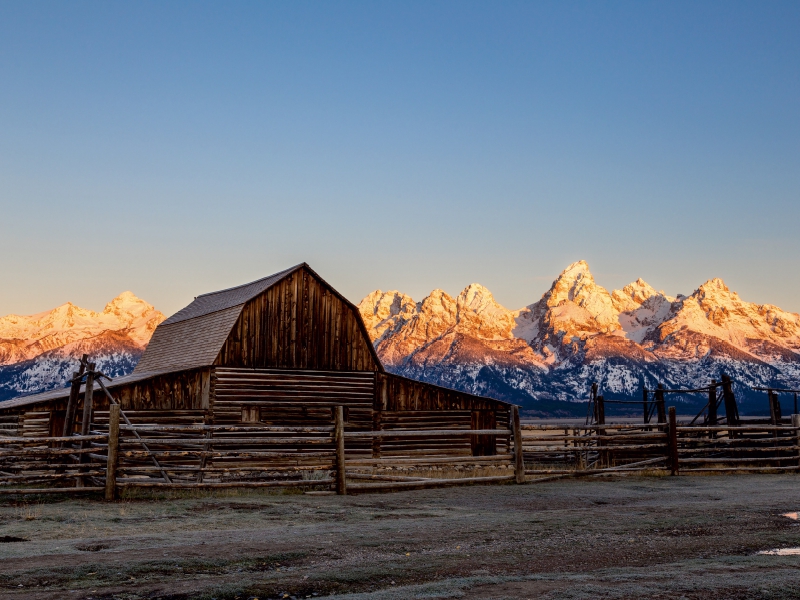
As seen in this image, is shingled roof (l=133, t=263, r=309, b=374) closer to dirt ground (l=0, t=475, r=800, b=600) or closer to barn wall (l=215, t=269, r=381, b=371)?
barn wall (l=215, t=269, r=381, b=371)

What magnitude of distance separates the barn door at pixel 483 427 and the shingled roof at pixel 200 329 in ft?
32.2

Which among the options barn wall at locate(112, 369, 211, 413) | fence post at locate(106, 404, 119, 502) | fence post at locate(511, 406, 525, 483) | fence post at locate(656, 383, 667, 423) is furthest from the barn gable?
fence post at locate(106, 404, 119, 502)

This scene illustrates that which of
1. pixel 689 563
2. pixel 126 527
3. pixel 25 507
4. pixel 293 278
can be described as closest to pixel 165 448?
pixel 293 278

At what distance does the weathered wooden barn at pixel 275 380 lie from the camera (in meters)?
26.7

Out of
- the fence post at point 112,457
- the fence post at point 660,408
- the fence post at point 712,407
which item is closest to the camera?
the fence post at point 112,457

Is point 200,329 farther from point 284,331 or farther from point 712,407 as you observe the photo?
point 712,407

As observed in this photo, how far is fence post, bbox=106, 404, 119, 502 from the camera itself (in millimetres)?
14859

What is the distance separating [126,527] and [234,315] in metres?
17.4

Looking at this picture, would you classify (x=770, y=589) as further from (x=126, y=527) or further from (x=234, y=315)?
(x=234, y=315)

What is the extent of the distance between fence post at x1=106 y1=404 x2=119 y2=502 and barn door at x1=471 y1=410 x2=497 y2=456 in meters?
20.0

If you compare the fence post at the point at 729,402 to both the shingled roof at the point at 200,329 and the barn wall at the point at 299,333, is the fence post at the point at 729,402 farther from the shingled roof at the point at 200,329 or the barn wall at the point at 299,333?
the shingled roof at the point at 200,329

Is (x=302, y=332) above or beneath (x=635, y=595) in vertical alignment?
above

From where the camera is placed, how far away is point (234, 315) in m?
28.7

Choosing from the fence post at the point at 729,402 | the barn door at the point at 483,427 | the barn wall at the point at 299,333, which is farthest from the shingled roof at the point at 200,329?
the fence post at the point at 729,402
